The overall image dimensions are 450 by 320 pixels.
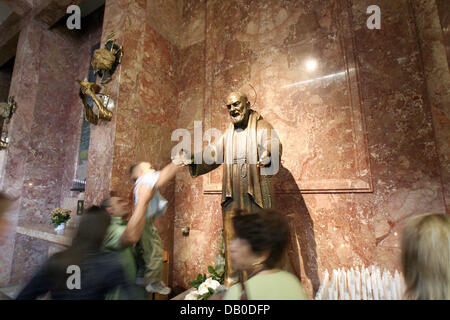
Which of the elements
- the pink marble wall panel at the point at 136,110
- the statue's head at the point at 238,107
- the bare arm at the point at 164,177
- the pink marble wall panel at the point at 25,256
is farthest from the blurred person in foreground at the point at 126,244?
the pink marble wall panel at the point at 25,256

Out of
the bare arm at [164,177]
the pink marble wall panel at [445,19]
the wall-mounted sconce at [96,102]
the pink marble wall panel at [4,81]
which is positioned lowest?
the bare arm at [164,177]

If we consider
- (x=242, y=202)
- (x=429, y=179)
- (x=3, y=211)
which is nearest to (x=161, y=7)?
(x=242, y=202)

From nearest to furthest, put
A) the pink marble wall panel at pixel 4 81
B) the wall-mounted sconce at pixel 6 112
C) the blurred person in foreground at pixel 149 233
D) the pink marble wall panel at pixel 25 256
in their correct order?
the blurred person in foreground at pixel 149 233 → the pink marble wall panel at pixel 25 256 → the wall-mounted sconce at pixel 6 112 → the pink marble wall panel at pixel 4 81

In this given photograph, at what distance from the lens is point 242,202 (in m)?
2.37

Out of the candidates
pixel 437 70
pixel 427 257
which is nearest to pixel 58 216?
pixel 427 257

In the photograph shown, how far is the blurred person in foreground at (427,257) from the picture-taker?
99 cm

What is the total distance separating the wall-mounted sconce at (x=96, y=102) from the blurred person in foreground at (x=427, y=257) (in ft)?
11.1

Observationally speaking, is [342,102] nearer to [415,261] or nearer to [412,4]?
[412,4]

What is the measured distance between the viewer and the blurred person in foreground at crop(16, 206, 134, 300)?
1.11 metres

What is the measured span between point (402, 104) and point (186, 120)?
10.1 feet

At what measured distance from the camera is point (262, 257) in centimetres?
109

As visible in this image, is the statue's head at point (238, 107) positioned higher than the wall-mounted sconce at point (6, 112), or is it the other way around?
the wall-mounted sconce at point (6, 112)

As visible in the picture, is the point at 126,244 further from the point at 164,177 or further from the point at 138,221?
the point at 164,177

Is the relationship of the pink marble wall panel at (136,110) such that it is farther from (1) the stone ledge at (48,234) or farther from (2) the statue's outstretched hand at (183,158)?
(2) the statue's outstretched hand at (183,158)
